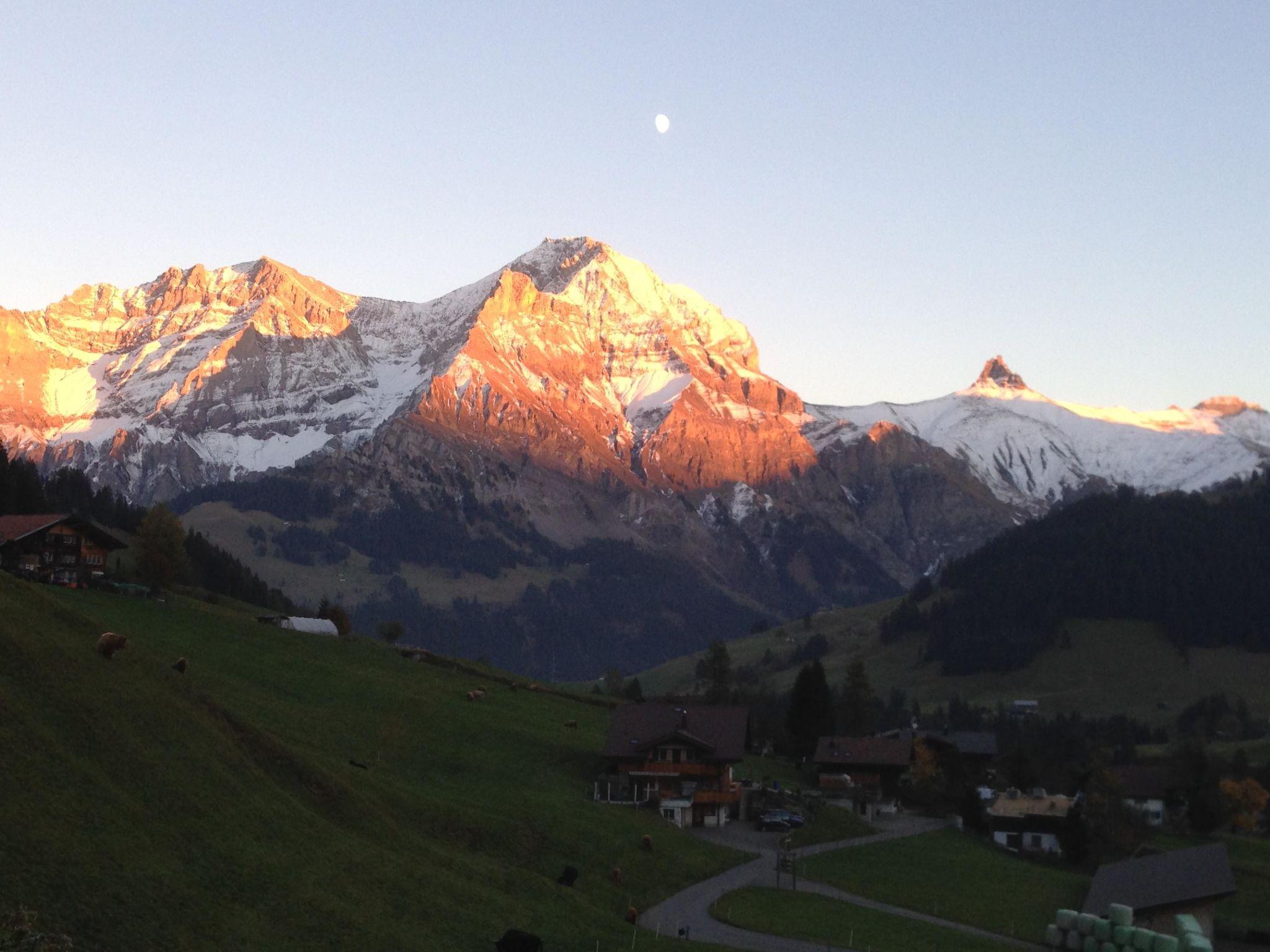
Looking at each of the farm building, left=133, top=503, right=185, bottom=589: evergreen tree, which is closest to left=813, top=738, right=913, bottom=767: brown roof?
the farm building

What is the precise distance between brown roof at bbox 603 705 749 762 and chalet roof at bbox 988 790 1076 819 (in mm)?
27040

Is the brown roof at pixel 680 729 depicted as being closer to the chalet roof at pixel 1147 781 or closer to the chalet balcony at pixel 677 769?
the chalet balcony at pixel 677 769

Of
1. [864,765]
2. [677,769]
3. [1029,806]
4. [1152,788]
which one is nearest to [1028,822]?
[1029,806]

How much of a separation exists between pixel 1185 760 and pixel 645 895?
99.9 meters

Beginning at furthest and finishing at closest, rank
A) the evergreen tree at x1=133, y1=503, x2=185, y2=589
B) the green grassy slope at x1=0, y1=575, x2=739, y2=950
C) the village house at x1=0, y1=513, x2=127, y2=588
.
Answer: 1. the evergreen tree at x1=133, y1=503, x2=185, y2=589
2. the village house at x1=0, y1=513, x2=127, y2=588
3. the green grassy slope at x1=0, y1=575, x2=739, y2=950

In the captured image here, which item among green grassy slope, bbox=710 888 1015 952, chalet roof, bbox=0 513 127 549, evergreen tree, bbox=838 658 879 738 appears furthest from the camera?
evergreen tree, bbox=838 658 879 738

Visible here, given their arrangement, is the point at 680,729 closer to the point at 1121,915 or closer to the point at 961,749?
the point at 1121,915

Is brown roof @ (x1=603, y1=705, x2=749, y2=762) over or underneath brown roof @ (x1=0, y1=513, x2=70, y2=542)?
underneath

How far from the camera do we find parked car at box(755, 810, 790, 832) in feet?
349

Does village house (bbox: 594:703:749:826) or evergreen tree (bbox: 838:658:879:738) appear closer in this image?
village house (bbox: 594:703:749:826)

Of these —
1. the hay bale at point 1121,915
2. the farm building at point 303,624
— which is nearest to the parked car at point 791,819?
the hay bale at point 1121,915

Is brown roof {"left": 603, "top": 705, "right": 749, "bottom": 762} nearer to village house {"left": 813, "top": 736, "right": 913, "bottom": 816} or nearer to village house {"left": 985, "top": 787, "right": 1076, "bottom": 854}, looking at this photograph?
village house {"left": 813, "top": 736, "right": 913, "bottom": 816}

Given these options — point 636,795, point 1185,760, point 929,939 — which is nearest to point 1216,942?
point 929,939

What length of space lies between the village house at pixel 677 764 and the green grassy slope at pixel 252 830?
339 inches
